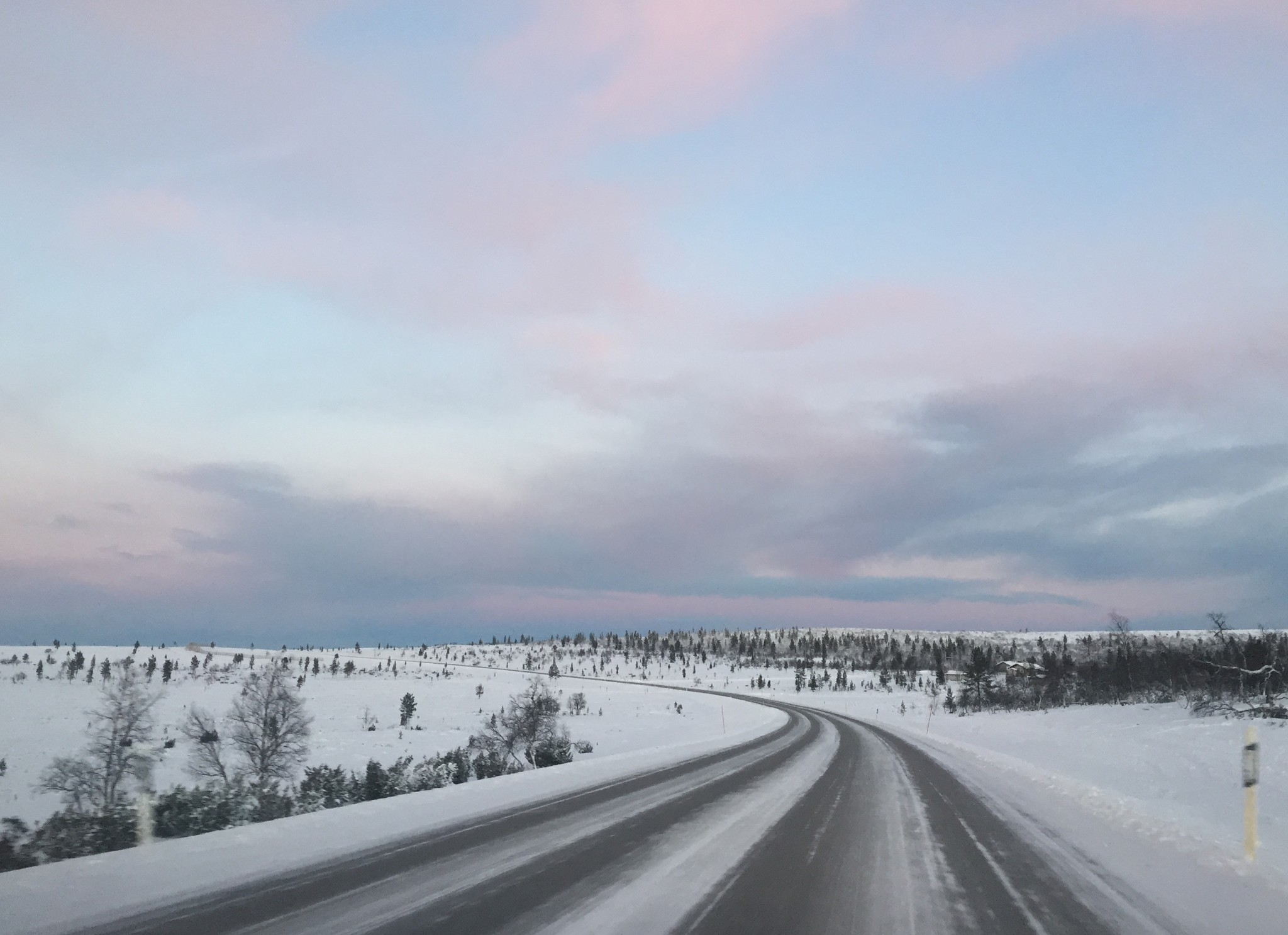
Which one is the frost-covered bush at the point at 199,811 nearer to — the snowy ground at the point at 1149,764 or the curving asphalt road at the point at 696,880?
the curving asphalt road at the point at 696,880

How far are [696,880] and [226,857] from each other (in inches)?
196

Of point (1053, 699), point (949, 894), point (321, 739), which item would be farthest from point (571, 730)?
point (949, 894)

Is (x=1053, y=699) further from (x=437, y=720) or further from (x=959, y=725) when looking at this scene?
(x=437, y=720)

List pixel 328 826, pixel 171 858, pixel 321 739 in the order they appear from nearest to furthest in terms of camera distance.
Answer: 1. pixel 171 858
2. pixel 328 826
3. pixel 321 739

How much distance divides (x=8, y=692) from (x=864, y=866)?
3344 inches

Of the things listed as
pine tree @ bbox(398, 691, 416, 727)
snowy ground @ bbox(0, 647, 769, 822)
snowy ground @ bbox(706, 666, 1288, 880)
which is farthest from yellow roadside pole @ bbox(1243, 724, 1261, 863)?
pine tree @ bbox(398, 691, 416, 727)

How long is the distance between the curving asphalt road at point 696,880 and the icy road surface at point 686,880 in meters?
0.03

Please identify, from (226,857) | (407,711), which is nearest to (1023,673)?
(407,711)

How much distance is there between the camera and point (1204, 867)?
8.62 metres

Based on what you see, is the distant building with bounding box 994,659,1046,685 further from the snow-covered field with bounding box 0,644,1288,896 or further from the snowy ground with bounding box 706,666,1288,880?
the snowy ground with bounding box 706,666,1288,880

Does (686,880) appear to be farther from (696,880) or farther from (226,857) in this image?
(226,857)

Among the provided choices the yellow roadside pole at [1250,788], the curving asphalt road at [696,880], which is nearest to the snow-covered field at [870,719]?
the yellow roadside pole at [1250,788]

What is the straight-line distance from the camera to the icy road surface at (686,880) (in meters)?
6.07

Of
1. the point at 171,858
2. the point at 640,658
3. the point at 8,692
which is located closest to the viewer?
the point at 171,858
